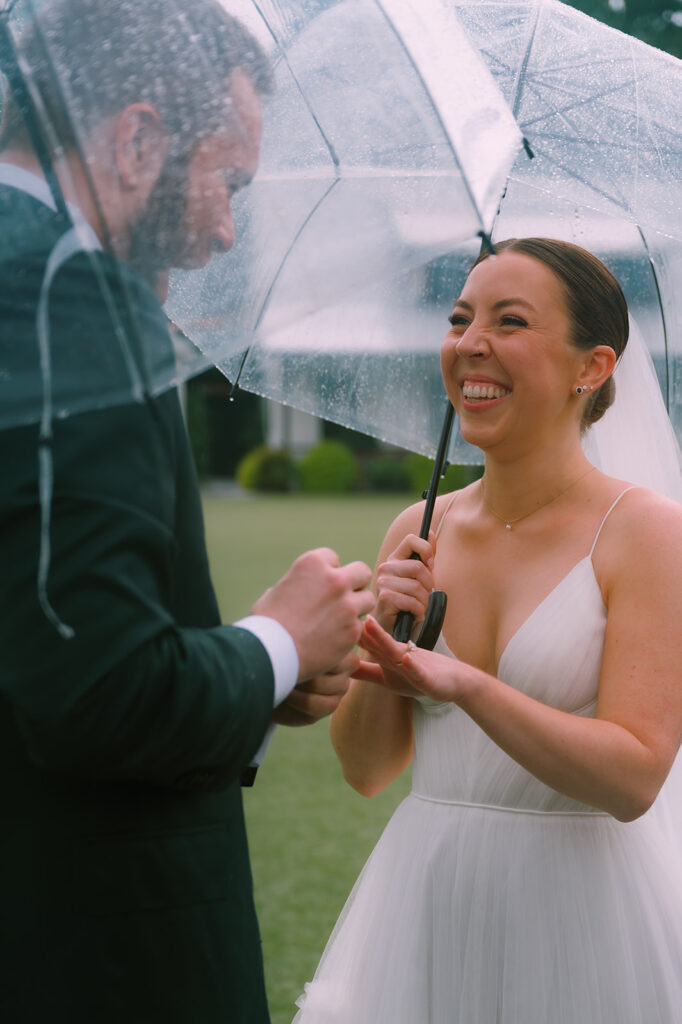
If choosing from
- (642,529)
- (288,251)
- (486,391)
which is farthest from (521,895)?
(288,251)

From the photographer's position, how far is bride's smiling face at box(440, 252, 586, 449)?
7.91 feet

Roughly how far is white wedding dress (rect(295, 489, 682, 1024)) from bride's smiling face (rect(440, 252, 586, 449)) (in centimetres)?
37

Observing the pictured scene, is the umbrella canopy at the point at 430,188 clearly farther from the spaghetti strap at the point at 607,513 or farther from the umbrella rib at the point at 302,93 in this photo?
the spaghetti strap at the point at 607,513

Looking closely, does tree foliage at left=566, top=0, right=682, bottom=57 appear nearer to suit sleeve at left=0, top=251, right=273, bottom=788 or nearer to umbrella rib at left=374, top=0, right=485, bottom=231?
umbrella rib at left=374, top=0, right=485, bottom=231

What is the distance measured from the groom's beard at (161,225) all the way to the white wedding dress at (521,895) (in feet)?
4.02

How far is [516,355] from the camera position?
7.88 ft

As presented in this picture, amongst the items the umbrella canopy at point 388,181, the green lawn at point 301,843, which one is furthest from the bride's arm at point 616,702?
the green lawn at point 301,843

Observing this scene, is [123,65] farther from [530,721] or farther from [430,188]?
[530,721]

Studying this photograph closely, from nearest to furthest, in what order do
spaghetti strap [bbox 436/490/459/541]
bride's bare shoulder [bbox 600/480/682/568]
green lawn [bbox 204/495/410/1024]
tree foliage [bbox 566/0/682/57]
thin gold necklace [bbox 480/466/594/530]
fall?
bride's bare shoulder [bbox 600/480/682/568]
thin gold necklace [bbox 480/466/594/530]
spaghetti strap [bbox 436/490/459/541]
green lawn [bbox 204/495/410/1024]
tree foliage [bbox 566/0/682/57]

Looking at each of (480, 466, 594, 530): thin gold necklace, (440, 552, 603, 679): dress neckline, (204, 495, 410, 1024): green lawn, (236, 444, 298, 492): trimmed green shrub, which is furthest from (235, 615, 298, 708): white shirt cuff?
(236, 444, 298, 492): trimmed green shrub

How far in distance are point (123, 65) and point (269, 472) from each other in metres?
37.9

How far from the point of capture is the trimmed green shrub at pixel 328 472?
126 ft

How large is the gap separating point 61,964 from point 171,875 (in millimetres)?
203

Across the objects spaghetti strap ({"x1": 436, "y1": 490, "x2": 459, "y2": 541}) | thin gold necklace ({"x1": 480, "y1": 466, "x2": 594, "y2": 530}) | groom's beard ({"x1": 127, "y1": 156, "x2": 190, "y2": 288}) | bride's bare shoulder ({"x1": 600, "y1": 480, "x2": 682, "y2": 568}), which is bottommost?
spaghetti strap ({"x1": 436, "y1": 490, "x2": 459, "y2": 541})
